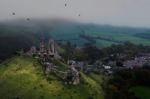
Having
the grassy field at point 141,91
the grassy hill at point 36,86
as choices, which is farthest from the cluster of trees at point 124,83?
the grassy hill at point 36,86

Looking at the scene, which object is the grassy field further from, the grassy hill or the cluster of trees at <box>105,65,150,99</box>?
the grassy hill

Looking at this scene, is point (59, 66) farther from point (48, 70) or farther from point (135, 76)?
point (135, 76)

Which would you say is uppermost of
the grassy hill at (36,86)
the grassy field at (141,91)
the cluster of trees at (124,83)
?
the grassy hill at (36,86)

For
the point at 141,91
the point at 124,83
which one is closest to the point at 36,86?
the point at 124,83

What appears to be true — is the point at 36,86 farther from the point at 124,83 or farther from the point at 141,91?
the point at 141,91

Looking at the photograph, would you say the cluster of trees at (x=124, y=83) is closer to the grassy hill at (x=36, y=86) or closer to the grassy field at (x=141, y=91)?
the grassy field at (x=141, y=91)

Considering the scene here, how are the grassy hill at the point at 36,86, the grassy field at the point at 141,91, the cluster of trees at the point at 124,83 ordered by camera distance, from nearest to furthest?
the grassy hill at the point at 36,86 → the cluster of trees at the point at 124,83 → the grassy field at the point at 141,91

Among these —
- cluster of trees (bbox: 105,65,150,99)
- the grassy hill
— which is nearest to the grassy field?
cluster of trees (bbox: 105,65,150,99)
